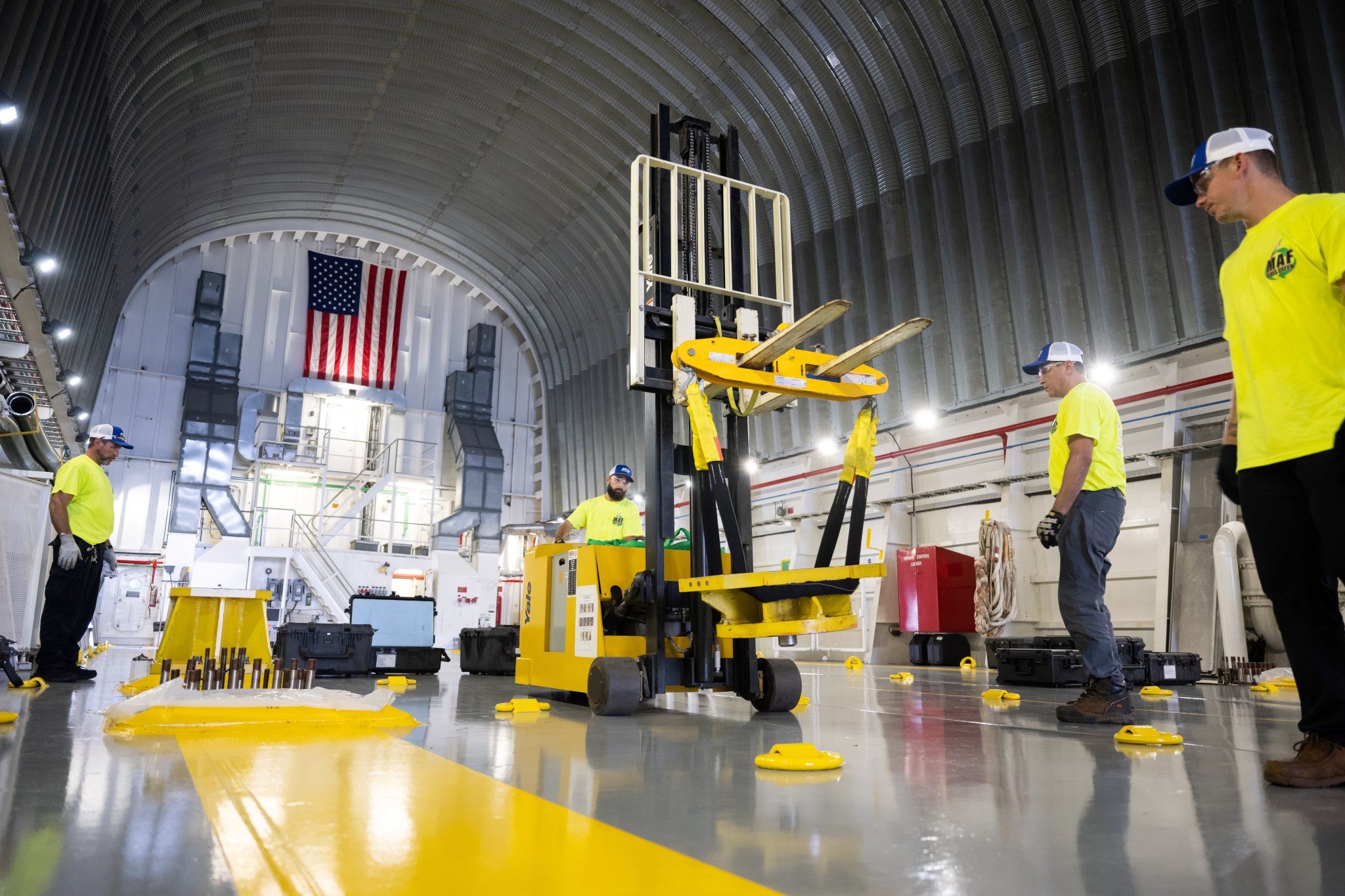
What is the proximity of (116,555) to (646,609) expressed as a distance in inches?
758

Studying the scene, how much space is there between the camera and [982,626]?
1108 cm

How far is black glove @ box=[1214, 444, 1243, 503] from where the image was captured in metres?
2.76

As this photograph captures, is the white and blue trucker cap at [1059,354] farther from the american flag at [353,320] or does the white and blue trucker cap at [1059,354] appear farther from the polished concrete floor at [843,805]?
the american flag at [353,320]

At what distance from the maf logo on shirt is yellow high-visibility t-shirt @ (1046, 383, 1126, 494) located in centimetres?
173

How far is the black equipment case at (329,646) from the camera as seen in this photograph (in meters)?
8.06

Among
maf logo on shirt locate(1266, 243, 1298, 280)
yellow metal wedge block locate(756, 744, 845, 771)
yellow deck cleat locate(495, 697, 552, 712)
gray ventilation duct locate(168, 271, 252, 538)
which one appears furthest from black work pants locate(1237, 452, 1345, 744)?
gray ventilation duct locate(168, 271, 252, 538)

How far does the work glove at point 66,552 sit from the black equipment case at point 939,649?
981 cm

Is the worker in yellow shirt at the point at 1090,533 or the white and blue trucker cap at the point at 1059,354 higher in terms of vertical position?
the white and blue trucker cap at the point at 1059,354

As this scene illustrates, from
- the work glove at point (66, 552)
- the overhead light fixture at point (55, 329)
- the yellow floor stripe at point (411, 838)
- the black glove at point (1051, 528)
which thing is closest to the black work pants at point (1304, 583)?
the black glove at point (1051, 528)

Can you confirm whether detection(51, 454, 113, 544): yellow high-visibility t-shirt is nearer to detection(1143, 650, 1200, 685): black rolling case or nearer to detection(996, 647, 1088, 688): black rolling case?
detection(996, 647, 1088, 688): black rolling case

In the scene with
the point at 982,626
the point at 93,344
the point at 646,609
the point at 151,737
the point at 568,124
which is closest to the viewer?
the point at 151,737

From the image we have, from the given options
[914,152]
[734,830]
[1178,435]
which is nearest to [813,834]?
[734,830]

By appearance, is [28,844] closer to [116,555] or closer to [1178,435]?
[1178,435]

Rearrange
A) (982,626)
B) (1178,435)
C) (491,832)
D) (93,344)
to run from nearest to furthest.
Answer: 1. (491,832)
2. (1178,435)
3. (982,626)
4. (93,344)
